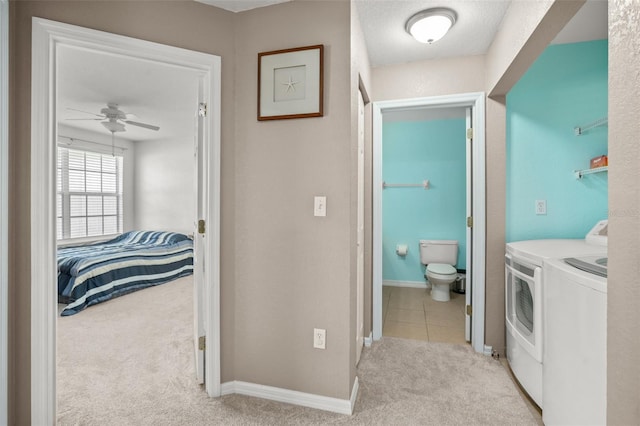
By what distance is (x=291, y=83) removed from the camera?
1.70 meters

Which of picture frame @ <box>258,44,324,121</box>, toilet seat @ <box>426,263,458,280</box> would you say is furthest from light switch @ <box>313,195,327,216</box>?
toilet seat @ <box>426,263,458,280</box>

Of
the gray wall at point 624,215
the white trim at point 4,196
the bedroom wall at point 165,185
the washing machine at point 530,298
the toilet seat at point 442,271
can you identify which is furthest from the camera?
the bedroom wall at point 165,185

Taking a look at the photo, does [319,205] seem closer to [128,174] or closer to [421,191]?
[421,191]

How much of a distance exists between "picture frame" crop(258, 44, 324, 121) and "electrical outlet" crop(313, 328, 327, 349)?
121 cm

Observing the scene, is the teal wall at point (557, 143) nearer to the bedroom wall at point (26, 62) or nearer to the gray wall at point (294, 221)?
the gray wall at point (294, 221)

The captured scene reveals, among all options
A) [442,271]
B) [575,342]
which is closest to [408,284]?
[442,271]

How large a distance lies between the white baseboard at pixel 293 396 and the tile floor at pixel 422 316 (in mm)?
1059

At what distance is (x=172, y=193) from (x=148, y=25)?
4.55 m

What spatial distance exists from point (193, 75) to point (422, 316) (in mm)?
3269

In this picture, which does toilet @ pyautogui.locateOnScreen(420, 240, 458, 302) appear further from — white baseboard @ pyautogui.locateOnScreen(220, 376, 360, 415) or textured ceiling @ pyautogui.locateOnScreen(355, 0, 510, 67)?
textured ceiling @ pyautogui.locateOnScreen(355, 0, 510, 67)

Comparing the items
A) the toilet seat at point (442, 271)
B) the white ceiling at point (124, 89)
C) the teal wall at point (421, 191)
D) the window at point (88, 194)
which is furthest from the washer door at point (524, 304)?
the window at point (88, 194)

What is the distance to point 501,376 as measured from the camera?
2006 mm

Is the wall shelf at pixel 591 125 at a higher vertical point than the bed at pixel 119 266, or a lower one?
higher

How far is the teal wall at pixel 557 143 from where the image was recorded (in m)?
2.15
